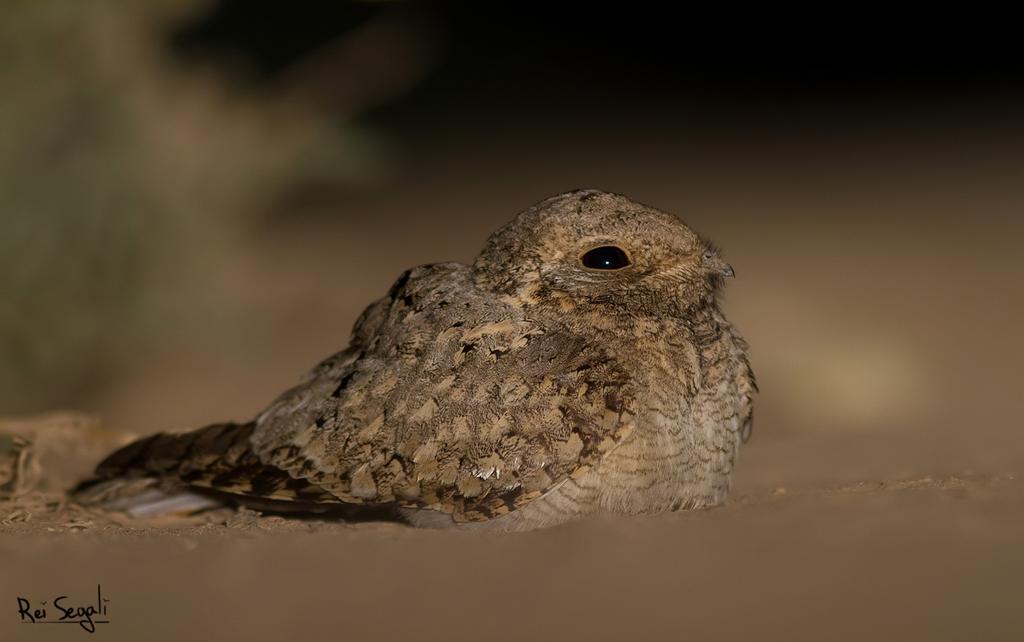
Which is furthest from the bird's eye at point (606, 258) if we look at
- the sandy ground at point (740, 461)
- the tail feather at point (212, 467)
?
the tail feather at point (212, 467)

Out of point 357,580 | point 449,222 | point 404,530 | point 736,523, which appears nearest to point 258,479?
point 404,530

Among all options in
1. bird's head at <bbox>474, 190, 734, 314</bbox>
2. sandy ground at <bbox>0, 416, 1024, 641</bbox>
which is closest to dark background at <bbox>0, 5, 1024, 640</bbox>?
sandy ground at <bbox>0, 416, 1024, 641</bbox>

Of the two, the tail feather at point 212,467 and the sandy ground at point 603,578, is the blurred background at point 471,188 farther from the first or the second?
the tail feather at point 212,467

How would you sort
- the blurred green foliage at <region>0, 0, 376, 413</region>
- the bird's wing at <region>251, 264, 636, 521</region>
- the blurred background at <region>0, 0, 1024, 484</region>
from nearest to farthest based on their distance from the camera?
the bird's wing at <region>251, 264, 636, 521</region> < the blurred green foliage at <region>0, 0, 376, 413</region> < the blurred background at <region>0, 0, 1024, 484</region>

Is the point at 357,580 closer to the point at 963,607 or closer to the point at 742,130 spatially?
the point at 963,607

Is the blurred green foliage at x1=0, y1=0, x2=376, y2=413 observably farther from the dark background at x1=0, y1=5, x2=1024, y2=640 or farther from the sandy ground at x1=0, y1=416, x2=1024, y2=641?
the sandy ground at x1=0, y1=416, x2=1024, y2=641

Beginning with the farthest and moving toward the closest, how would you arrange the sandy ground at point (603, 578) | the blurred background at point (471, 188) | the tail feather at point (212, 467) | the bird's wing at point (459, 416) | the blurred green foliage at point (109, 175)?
the blurred background at point (471, 188) → the blurred green foliage at point (109, 175) → the tail feather at point (212, 467) → the bird's wing at point (459, 416) → the sandy ground at point (603, 578)
